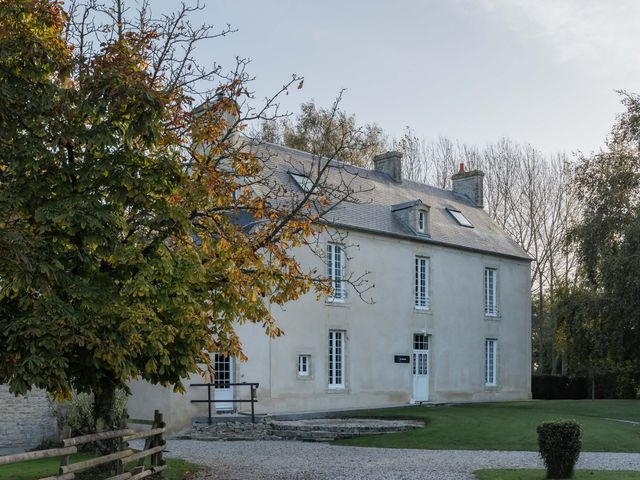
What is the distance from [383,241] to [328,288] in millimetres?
14452

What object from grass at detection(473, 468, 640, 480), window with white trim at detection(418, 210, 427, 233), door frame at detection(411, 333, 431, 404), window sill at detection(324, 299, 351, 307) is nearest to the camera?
grass at detection(473, 468, 640, 480)

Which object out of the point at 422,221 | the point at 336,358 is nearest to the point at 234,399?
the point at 336,358

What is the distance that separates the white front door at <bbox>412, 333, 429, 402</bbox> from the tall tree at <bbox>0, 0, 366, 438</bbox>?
58.0 feet

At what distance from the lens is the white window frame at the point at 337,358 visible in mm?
25469

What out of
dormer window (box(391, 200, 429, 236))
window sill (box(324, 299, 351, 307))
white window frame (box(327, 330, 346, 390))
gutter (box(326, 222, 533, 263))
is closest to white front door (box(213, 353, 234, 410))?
white window frame (box(327, 330, 346, 390))

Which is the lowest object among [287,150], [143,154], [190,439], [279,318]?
[190,439]

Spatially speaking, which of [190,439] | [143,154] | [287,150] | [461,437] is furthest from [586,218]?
[143,154]

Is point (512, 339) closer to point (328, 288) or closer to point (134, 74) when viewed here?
point (328, 288)

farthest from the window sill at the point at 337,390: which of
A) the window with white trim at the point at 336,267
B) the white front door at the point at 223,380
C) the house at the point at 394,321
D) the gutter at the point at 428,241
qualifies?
the gutter at the point at 428,241

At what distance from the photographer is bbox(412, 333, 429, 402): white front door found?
28.1 m

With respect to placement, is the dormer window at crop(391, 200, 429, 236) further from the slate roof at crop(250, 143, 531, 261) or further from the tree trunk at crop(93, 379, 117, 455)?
the tree trunk at crop(93, 379, 117, 455)

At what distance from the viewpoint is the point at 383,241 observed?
2697 centimetres

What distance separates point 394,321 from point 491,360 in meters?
6.36

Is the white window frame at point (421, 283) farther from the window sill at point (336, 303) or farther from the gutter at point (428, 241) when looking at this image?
the window sill at point (336, 303)
